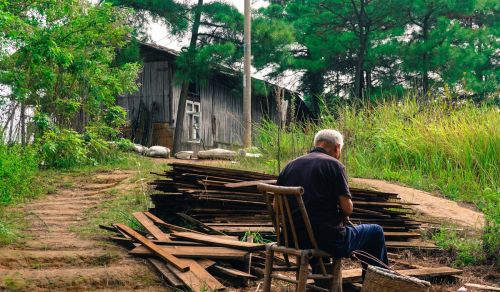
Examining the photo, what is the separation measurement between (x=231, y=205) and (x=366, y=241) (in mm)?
2525

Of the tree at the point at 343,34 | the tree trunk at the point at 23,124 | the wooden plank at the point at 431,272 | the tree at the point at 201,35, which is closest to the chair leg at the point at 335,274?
the wooden plank at the point at 431,272

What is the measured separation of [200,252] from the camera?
232 inches

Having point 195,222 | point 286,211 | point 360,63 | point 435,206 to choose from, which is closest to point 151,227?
point 195,222

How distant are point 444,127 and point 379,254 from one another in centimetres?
780

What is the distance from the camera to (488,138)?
11258 millimetres

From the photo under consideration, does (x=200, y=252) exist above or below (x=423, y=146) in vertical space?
below

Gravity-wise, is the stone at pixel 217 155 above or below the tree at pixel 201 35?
below

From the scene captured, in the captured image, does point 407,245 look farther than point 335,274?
Yes

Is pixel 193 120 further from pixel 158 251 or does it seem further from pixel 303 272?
pixel 303 272

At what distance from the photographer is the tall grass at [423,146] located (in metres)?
10.9

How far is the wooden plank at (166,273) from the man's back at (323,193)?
1.34 m

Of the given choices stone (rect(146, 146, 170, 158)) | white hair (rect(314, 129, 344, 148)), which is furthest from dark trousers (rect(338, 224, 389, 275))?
stone (rect(146, 146, 170, 158))

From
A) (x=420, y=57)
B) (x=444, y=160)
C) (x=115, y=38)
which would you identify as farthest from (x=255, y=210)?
(x=420, y=57)

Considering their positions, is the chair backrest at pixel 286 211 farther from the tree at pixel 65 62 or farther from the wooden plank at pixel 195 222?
the tree at pixel 65 62
